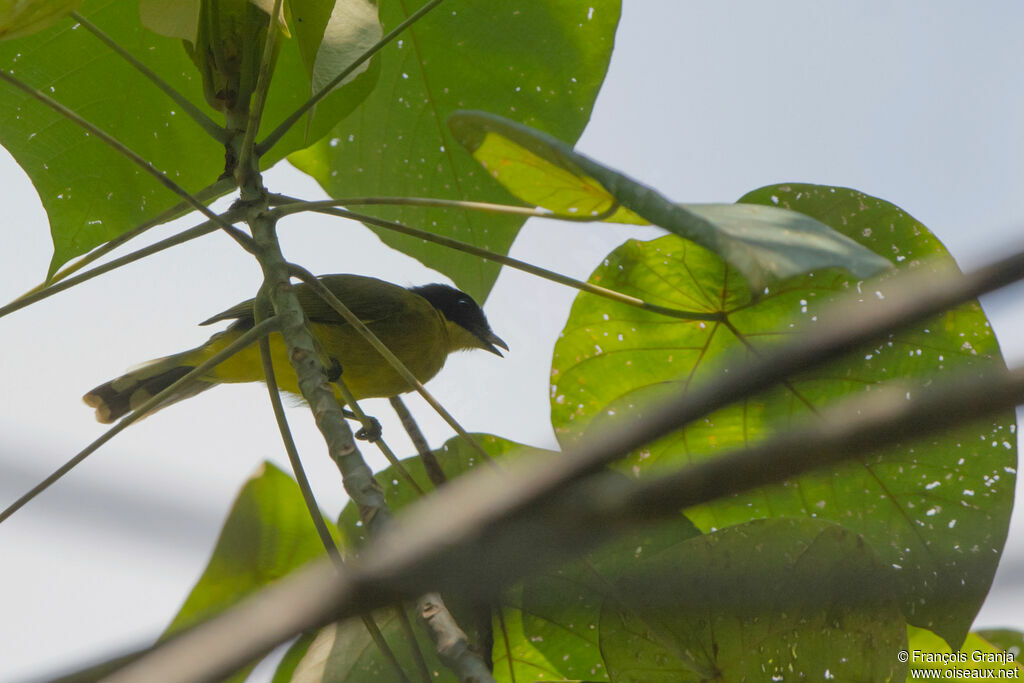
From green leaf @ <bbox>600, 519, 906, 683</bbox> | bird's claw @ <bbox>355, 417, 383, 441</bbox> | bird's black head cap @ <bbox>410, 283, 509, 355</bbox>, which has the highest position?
bird's black head cap @ <bbox>410, 283, 509, 355</bbox>

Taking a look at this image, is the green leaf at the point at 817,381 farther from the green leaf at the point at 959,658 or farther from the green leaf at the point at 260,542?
the green leaf at the point at 260,542

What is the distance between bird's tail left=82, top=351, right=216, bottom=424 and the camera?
308 centimetres

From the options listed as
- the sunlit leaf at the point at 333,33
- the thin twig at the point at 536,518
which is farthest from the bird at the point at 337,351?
the thin twig at the point at 536,518

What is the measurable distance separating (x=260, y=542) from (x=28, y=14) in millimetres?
1045

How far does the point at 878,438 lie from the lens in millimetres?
300

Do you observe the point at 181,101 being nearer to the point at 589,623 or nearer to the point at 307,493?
the point at 307,493

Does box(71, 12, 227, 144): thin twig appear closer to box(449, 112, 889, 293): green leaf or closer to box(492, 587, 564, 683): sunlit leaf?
box(449, 112, 889, 293): green leaf

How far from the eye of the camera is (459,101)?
253 cm

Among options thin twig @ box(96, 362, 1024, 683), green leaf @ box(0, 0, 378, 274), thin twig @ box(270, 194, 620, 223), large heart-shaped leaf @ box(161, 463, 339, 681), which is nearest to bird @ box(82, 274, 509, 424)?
green leaf @ box(0, 0, 378, 274)

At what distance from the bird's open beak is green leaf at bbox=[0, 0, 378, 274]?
1.99 m

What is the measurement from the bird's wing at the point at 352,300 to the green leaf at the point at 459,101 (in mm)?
691

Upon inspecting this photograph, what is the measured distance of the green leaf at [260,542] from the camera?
1.82 meters

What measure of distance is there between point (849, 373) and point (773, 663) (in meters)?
0.75

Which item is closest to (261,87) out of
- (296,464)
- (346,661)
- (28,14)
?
(28,14)
